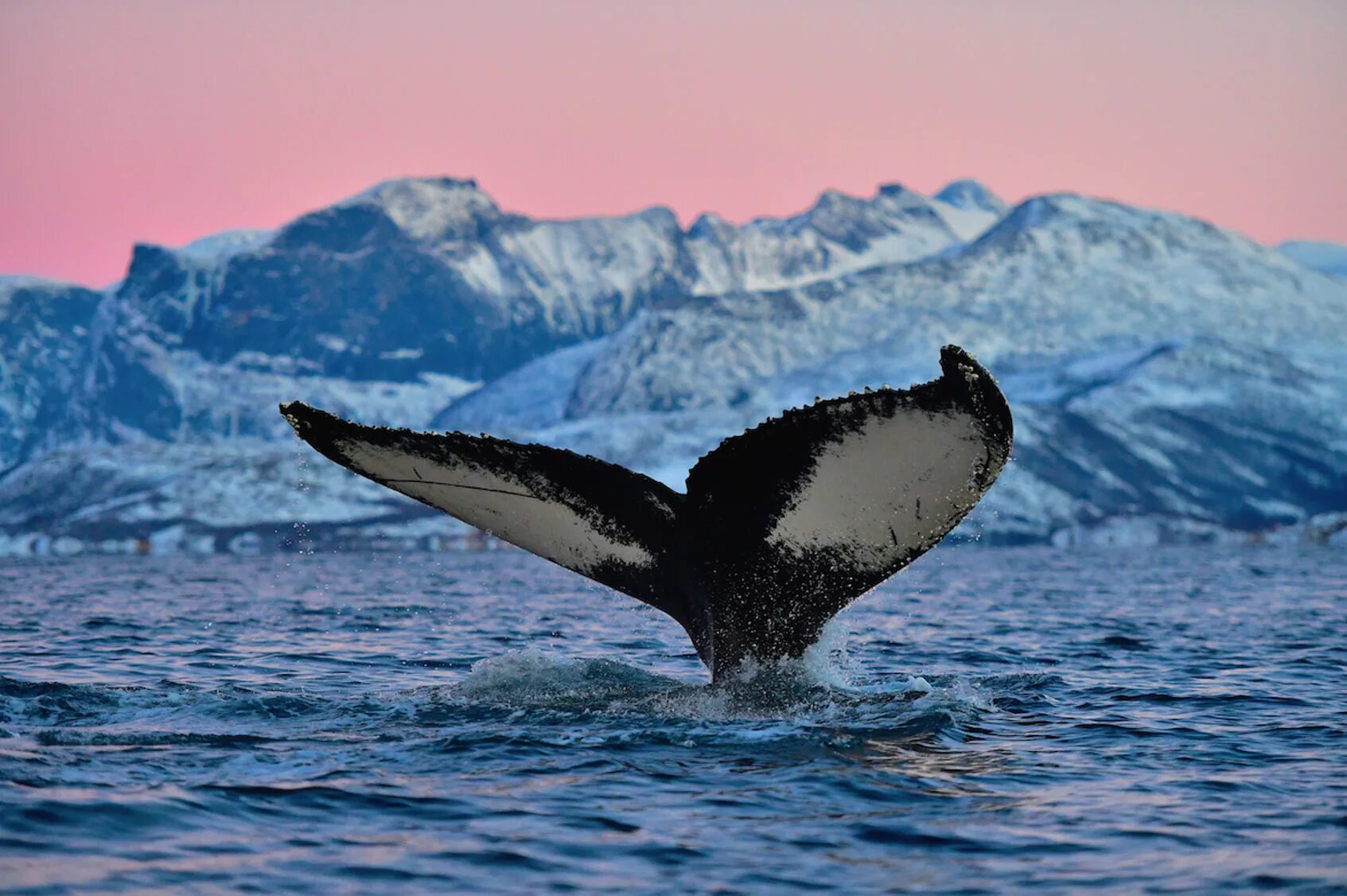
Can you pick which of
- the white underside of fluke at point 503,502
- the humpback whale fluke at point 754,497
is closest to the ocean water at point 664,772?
the humpback whale fluke at point 754,497

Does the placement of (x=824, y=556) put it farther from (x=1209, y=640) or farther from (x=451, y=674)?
(x=1209, y=640)

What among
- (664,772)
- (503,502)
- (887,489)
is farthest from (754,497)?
(664,772)

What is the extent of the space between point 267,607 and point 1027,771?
73.2ft

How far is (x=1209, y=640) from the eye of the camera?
2056cm

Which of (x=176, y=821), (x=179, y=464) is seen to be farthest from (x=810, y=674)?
(x=179, y=464)

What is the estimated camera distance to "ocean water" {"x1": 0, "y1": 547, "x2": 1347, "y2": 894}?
7219mm

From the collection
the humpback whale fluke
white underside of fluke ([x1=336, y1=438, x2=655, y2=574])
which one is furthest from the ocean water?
white underside of fluke ([x1=336, y1=438, x2=655, y2=574])

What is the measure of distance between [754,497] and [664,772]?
5.94ft

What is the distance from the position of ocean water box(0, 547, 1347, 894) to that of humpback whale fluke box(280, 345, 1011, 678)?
105cm

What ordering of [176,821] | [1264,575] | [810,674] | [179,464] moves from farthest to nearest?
[179,464] < [1264,575] < [810,674] < [176,821]

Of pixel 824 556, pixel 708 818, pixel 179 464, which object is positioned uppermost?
pixel 179 464

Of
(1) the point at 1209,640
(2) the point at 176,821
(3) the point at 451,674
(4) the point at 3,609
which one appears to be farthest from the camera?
(4) the point at 3,609

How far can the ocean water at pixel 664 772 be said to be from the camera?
722 centimetres

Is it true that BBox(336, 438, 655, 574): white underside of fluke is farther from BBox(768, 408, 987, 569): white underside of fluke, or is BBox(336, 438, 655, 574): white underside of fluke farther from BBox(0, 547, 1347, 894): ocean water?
BBox(0, 547, 1347, 894): ocean water
